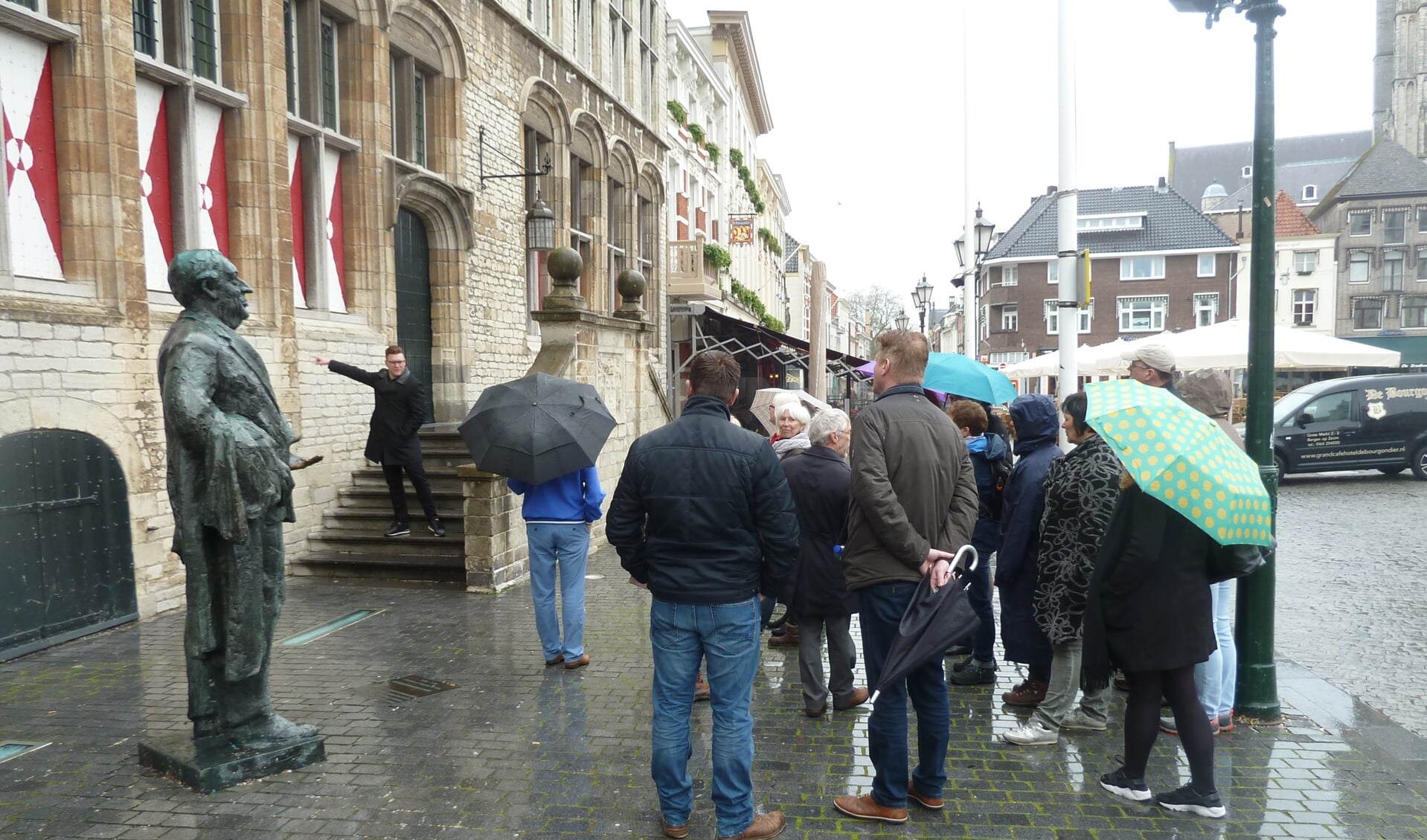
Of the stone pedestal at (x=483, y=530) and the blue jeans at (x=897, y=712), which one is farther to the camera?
the stone pedestal at (x=483, y=530)

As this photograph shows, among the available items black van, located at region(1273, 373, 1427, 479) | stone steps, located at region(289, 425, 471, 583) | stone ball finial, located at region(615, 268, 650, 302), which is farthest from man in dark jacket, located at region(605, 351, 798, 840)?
black van, located at region(1273, 373, 1427, 479)

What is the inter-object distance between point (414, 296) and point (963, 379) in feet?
27.0

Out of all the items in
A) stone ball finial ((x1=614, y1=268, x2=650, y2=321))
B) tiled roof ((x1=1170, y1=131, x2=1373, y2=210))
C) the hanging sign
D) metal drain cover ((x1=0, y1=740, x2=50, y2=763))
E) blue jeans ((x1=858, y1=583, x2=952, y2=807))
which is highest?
tiled roof ((x1=1170, y1=131, x2=1373, y2=210))

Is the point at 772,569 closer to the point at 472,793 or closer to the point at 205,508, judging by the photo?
the point at 472,793

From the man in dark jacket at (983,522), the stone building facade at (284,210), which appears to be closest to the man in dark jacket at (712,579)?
the man in dark jacket at (983,522)

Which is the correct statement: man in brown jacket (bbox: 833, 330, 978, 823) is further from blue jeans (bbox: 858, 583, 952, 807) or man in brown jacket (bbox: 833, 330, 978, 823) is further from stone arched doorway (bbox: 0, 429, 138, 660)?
stone arched doorway (bbox: 0, 429, 138, 660)

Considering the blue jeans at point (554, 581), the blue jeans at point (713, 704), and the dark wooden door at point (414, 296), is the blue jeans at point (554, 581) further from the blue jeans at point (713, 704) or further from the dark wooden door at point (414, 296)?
the dark wooden door at point (414, 296)

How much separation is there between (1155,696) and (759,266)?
38.9m

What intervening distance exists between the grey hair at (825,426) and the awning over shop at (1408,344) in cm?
5541

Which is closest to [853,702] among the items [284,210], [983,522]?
[983,522]

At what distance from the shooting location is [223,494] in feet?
13.3

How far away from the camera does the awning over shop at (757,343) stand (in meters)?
Answer: 22.4

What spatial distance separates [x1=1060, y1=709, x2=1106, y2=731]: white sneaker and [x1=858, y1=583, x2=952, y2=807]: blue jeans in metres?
1.37

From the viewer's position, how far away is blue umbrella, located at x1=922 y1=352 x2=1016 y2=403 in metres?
6.98
